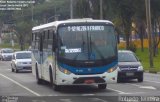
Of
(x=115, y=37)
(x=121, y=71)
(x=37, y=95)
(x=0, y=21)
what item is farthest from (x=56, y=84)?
(x=0, y=21)

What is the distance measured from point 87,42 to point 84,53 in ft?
1.53

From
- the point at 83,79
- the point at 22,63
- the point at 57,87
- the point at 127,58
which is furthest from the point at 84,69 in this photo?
the point at 22,63

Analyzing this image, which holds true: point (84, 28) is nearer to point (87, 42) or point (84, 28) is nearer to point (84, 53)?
point (87, 42)

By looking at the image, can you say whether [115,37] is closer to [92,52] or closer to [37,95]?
[92,52]

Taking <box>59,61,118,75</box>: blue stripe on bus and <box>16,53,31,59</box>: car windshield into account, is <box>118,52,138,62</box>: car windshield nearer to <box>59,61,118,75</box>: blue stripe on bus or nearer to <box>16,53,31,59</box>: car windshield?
<box>59,61,118,75</box>: blue stripe on bus

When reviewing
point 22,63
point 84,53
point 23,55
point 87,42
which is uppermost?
point 87,42

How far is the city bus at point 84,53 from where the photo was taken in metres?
22.5

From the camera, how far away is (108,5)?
65375 mm

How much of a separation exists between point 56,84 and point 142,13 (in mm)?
40946

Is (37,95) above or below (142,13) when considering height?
below

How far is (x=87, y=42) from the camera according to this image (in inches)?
895

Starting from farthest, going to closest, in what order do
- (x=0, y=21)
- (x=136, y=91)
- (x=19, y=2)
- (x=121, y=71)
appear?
(x=0, y=21)
(x=19, y=2)
(x=121, y=71)
(x=136, y=91)

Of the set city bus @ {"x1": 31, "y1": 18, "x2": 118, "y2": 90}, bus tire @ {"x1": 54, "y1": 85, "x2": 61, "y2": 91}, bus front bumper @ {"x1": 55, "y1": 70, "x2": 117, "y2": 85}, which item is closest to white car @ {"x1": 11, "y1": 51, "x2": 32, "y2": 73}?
bus tire @ {"x1": 54, "y1": 85, "x2": 61, "y2": 91}

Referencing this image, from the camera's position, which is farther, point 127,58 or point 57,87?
point 127,58
